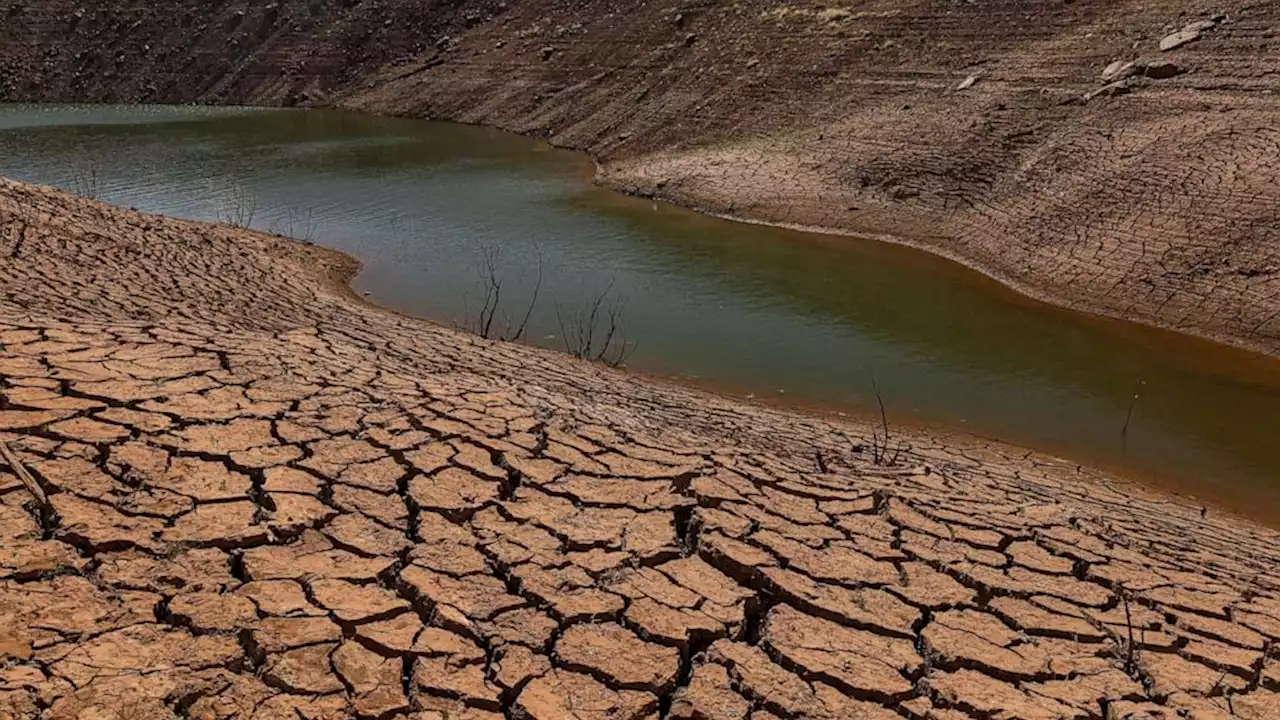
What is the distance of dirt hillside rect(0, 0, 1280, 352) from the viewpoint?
9.93m

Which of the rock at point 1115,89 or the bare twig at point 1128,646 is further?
the rock at point 1115,89

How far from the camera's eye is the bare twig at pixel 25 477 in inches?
120

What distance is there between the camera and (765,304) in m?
10.5

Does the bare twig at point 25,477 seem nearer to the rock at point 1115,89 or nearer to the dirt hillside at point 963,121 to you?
the dirt hillside at point 963,121

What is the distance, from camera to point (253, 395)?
416 centimetres


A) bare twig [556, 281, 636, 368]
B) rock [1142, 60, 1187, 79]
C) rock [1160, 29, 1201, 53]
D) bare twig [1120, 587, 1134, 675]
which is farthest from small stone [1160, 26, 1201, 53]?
bare twig [1120, 587, 1134, 675]

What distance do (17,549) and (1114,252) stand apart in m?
10.6

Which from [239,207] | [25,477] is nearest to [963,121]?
[239,207]

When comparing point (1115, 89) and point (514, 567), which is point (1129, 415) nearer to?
point (514, 567)

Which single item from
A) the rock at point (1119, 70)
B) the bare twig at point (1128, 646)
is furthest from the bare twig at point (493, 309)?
the rock at point (1119, 70)

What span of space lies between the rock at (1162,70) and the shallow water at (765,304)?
4.51m

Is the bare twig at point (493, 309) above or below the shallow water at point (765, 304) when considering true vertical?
below

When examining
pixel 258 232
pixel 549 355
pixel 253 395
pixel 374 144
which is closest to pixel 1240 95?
pixel 549 355

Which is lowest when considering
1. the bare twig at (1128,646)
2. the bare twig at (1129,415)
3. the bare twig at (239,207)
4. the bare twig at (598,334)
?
the bare twig at (239,207)
